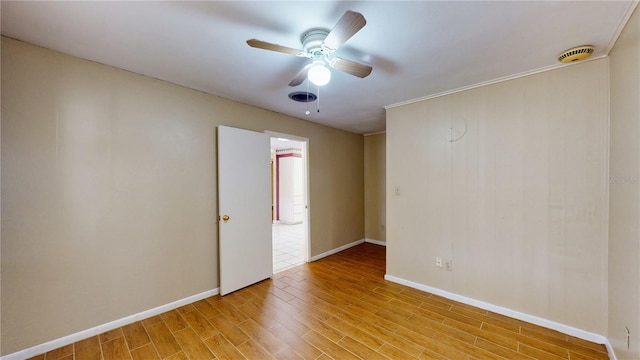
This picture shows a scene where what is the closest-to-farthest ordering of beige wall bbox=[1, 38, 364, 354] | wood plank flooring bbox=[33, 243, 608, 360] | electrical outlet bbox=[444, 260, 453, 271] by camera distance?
beige wall bbox=[1, 38, 364, 354], wood plank flooring bbox=[33, 243, 608, 360], electrical outlet bbox=[444, 260, 453, 271]

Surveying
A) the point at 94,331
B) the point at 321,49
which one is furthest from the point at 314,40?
the point at 94,331

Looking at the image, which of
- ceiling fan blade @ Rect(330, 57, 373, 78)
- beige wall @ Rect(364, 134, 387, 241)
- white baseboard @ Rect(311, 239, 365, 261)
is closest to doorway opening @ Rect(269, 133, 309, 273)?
white baseboard @ Rect(311, 239, 365, 261)

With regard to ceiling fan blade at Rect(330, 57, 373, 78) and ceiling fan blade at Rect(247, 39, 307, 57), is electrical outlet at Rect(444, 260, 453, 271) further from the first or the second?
ceiling fan blade at Rect(247, 39, 307, 57)

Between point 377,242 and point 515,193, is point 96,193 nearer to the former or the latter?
point 515,193

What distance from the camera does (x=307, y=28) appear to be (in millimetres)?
1616

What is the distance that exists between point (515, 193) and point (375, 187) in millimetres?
2910

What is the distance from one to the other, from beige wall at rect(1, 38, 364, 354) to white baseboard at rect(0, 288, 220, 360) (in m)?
0.04

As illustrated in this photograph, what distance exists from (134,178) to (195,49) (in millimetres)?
1345

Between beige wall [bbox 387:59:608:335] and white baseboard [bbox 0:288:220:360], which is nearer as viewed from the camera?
white baseboard [bbox 0:288:220:360]

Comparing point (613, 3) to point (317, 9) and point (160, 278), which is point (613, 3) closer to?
point (317, 9)

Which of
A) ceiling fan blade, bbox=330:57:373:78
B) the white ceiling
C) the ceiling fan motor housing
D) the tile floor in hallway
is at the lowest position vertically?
the tile floor in hallway

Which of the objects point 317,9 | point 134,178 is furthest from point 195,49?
point 134,178

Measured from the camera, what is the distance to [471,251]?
2.65m

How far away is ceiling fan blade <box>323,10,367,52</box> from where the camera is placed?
1222mm
